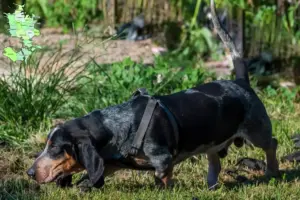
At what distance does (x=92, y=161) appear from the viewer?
17.9ft

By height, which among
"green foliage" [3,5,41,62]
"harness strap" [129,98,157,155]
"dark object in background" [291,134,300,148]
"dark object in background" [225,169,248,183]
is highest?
"green foliage" [3,5,41,62]

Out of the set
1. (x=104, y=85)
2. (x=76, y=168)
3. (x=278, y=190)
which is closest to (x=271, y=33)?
(x=104, y=85)

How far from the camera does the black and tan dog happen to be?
5496mm

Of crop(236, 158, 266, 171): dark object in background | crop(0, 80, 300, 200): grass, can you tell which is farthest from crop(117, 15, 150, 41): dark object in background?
crop(236, 158, 266, 171): dark object in background

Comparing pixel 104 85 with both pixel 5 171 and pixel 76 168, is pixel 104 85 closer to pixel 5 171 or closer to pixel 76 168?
pixel 5 171

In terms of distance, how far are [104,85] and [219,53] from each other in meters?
2.67

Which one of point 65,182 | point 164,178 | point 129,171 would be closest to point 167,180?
point 164,178

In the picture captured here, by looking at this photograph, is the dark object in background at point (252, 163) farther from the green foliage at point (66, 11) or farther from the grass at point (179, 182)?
the green foliage at point (66, 11)

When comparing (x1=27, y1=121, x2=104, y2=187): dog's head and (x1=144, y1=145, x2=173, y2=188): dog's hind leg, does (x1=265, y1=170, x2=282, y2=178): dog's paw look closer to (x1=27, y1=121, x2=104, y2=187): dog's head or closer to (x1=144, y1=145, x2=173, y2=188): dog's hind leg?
(x1=144, y1=145, x2=173, y2=188): dog's hind leg

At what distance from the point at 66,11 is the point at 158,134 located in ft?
22.5

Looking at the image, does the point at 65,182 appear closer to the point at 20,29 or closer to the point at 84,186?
the point at 84,186

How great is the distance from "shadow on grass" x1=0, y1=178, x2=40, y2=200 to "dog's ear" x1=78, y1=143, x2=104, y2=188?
56 cm

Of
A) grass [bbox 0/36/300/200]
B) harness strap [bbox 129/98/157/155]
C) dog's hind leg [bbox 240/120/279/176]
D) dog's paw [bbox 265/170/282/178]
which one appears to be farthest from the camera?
dog's paw [bbox 265/170/282/178]

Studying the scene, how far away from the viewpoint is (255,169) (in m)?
6.90
